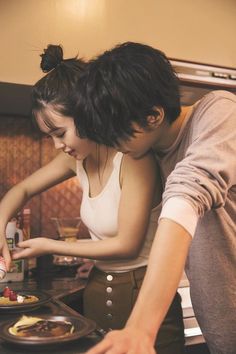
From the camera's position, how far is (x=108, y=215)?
1250 mm

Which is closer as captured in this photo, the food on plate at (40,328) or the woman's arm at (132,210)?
the food on plate at (40,328)

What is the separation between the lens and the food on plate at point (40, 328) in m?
0.96

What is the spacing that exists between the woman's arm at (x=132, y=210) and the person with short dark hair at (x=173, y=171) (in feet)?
0.24

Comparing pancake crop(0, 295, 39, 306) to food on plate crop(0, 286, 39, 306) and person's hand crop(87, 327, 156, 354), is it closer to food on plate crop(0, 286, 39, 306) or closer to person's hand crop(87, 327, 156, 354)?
food on plate crop(0, 286, 39, 306)

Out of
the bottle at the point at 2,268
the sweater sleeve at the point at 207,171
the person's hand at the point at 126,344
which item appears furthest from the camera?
the bottle at the point at 2,268

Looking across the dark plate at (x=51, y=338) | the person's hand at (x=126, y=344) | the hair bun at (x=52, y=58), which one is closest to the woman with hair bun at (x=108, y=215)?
the hair bun at (x=52, y=58)

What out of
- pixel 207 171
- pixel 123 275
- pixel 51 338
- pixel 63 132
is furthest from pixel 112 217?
pixel 207 171

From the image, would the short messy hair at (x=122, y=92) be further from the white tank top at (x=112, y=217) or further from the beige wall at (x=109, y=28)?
the beige wall at (x=109, y=28)

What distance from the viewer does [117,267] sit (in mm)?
1286

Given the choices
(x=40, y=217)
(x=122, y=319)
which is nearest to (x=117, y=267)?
(x=122, y=319)

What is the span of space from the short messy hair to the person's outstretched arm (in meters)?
0.23

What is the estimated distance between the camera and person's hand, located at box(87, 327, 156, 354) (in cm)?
60

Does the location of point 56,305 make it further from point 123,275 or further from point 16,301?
point 123,275

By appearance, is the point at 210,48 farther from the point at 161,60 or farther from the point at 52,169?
the point at 161,60
